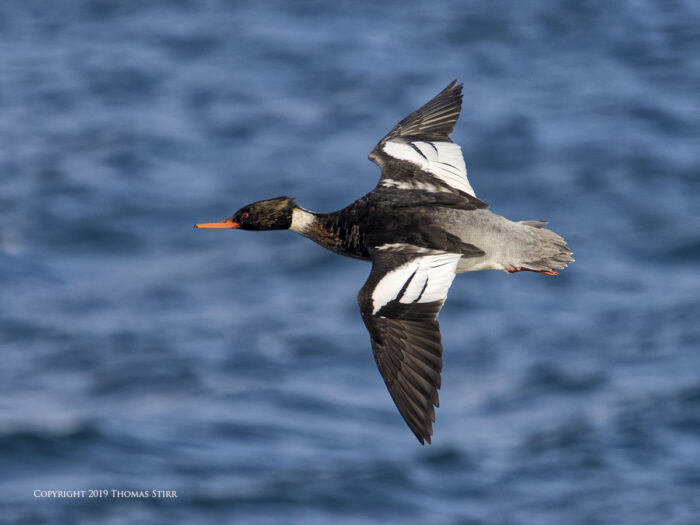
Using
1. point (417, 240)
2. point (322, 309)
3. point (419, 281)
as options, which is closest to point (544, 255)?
point (417, 240)

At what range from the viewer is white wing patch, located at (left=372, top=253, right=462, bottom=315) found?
8.40 m

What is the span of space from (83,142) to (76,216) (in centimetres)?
229

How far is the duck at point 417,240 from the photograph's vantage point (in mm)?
8203

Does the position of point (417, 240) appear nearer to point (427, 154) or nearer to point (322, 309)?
point (427, 154)

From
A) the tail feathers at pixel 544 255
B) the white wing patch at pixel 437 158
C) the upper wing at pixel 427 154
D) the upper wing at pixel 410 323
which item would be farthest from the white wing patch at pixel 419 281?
the white wing patch at pixel 437 158

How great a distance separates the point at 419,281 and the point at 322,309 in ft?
58.2

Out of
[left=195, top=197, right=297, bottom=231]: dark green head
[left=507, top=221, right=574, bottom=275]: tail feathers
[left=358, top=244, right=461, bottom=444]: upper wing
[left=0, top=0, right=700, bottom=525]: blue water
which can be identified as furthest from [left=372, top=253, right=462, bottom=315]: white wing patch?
[left=0, top=0, right=700, bottom=525]: blue water

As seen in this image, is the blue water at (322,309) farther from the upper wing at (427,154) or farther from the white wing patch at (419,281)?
the white wing patch at (419,281)

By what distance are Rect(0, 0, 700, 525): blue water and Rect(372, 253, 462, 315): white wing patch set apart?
52.8ft

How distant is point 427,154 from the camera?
10320 millimetres

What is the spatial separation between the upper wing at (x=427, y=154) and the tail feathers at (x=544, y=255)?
0.71 metres

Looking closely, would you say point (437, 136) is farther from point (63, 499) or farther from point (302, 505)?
point (63, 499)

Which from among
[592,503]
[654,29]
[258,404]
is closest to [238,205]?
[258,404]

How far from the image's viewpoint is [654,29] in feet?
104
